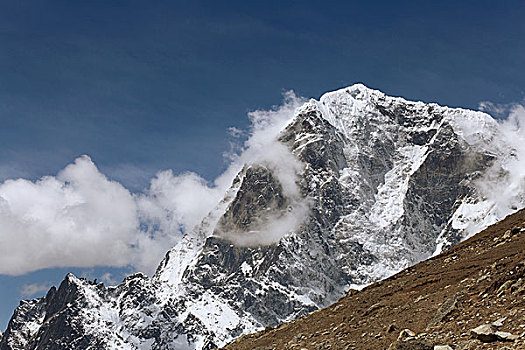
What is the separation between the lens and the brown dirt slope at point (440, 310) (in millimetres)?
25312

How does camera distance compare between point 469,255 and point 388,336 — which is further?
point 469,255

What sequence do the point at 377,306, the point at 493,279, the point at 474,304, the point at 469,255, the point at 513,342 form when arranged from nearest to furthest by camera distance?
the point at 513,342
the point at 474,304
the point at 493,279
the point at 377,306
the point at 469,255

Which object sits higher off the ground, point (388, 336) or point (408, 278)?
point (408, 278)

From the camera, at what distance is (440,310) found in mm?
31000

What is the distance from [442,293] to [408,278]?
50.9ft

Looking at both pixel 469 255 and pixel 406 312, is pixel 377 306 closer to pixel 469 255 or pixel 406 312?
pixel 406 312

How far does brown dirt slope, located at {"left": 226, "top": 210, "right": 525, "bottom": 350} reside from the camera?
2531 centimetres

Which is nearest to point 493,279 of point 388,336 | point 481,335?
point 388,336

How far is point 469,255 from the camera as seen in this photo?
50.6m

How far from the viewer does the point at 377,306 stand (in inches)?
1709

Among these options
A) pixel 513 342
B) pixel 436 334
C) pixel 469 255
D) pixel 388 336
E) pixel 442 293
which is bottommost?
A: pixel 513 342

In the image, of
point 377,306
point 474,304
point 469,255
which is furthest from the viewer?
A: point 469,255

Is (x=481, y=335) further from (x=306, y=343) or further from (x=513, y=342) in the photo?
(x=306, y=343)

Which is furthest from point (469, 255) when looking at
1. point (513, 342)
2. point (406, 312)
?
point (513, 342)
